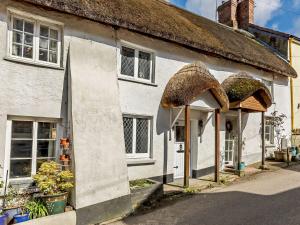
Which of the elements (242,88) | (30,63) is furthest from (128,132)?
(242,88)

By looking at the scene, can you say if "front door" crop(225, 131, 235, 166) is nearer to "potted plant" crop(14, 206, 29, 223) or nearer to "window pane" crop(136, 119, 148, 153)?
"window pane" crop(136, 119, 148, 153)

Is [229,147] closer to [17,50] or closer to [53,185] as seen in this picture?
[53,185]

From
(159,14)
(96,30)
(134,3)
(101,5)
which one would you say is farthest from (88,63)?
(159,14)

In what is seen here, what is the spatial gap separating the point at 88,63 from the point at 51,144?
2.35 m

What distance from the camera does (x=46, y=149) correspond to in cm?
709

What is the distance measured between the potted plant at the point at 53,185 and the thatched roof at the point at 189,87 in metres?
4.34

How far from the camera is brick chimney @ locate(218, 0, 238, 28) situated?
18812mm

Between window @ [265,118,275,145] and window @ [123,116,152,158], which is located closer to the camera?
window @ [123,116,152,158]

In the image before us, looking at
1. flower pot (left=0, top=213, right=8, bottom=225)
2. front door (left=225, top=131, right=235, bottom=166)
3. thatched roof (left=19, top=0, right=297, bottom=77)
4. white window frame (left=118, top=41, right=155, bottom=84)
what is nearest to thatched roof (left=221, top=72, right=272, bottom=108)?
thatched roof (left=19, top=0, right=297, bottom=77)

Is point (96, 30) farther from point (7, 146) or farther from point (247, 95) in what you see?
point (247, 95)

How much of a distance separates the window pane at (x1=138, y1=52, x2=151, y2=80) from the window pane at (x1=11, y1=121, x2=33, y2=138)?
4.04 meters

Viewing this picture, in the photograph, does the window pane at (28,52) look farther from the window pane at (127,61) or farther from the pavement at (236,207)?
the pavement at (236,207)

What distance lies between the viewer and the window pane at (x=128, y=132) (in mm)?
8836

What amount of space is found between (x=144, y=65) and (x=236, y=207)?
5.31 m
